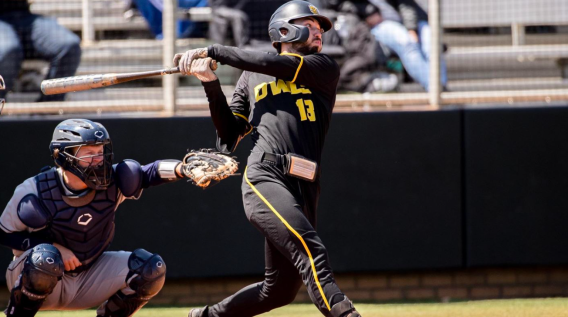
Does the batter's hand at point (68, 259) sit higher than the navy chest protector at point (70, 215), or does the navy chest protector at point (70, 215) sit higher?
the navy chest protector at point (70, 215)

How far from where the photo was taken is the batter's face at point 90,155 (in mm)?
4496

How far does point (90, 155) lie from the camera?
4.53m

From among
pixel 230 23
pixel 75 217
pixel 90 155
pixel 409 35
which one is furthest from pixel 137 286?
pixel 409 35

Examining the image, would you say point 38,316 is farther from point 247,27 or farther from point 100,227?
point 247,27

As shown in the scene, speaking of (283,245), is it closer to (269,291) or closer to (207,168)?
(269,291)

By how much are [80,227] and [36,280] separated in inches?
16.0

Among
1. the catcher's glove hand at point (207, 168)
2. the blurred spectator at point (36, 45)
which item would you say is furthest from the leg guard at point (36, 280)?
the blurred spectator at point (36, 45)

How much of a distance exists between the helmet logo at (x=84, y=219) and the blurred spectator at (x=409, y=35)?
10.2ft

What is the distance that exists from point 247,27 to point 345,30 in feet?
2.79

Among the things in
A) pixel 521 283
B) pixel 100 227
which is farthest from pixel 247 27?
pixel 521 283

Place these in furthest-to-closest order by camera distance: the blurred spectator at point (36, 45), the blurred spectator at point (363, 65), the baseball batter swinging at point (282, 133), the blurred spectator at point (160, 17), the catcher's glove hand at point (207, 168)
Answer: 1. the blurred spectator at point (160, 17)
2. the blurred spectator at point (363, 65)
3. the blurred spectator at point (36, 45)
4. the catcher's glove hand at point (207, 168)
5. the baseball batter swinging at point (282, 133)

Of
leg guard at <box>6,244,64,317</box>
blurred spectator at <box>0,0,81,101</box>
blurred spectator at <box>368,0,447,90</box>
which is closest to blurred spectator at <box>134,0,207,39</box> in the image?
blurred spectator at <box>0,0,81,101</box>

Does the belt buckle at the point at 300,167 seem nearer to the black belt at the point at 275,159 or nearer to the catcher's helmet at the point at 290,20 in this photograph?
the black belt at the point at 275,159

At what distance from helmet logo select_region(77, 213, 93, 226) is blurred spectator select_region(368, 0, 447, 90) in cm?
310
